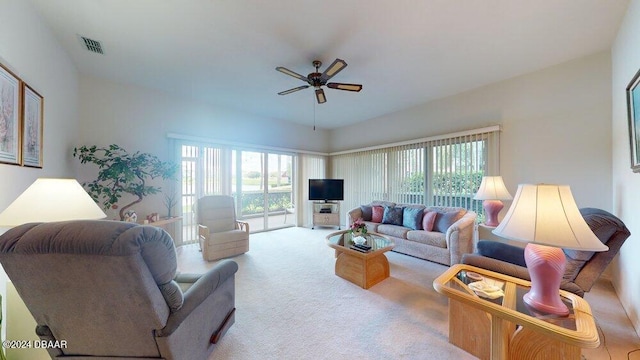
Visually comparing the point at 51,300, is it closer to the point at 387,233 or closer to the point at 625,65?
the point at 387,233

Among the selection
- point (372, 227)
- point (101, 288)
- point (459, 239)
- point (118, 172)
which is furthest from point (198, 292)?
point (372, 227)

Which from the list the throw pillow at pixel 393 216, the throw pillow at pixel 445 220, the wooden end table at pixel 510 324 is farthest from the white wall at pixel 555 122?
the wooden end table at pixel 510 324

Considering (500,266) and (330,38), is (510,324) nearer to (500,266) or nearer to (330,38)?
(500,266)

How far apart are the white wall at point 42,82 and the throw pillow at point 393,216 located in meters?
4.39

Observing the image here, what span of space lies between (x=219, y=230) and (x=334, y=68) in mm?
3317

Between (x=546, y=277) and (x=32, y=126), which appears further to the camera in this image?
(x=32, y=126)

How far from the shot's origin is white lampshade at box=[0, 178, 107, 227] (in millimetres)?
1343

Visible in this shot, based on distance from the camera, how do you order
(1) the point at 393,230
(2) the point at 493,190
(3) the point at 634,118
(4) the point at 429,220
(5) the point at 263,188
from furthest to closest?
(5) the point at 263,188
(1) the point at 393,230
(4) the point at 429,220
(2) the point at 493,190
(3) the point at 634,118

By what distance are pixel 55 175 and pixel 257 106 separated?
10.4 ft

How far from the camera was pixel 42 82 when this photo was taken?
2.27m

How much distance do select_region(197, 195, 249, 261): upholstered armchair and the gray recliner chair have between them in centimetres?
235

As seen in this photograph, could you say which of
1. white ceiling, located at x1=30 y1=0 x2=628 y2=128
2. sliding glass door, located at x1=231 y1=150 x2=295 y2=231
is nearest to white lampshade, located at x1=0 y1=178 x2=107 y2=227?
white ceiling, located at x1=30 y1=0 x2=628 y2=128

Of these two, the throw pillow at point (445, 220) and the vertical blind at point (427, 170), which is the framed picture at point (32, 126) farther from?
the vertical blind at point (427, 170)

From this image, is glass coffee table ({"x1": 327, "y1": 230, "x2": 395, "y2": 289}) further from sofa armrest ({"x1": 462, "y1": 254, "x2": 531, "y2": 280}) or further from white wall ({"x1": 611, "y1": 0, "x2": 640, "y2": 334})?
white wall ({"x1": 611, "y1": 0, "x2": 640, "y2": 334})
